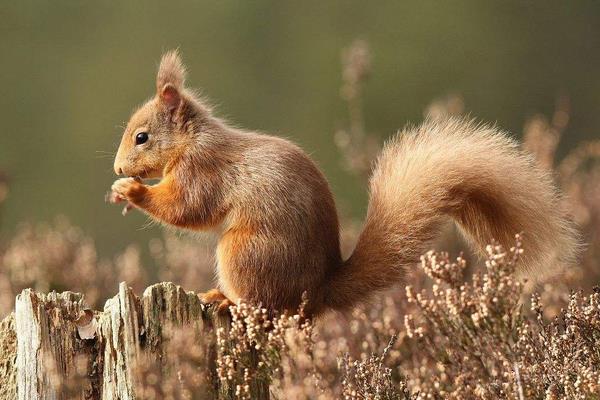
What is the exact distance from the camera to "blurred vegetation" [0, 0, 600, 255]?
665 inches

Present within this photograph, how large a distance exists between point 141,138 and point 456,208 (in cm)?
107

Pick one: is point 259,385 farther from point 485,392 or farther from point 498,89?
point 498,89

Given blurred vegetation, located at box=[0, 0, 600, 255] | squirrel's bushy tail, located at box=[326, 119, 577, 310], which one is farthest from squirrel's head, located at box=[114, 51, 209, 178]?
blurred vegetation, located at box=[0, 0, 600, 255]

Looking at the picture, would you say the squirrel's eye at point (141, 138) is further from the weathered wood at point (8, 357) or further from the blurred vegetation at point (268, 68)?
the blurred vegetation at point (268, 68)

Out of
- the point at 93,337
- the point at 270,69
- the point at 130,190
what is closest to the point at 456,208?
the point at 130,190

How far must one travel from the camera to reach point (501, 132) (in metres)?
3.36

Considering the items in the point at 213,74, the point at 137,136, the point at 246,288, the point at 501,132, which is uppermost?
the point at 213,74

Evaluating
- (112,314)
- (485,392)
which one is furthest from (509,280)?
(112,314)

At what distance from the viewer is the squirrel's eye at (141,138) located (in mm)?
3568

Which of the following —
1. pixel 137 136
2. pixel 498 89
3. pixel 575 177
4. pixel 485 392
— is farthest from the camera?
pixel 498 89

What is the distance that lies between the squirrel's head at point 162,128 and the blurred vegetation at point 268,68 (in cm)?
1124

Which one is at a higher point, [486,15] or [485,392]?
[486,15]

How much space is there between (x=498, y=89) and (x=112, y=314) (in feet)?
52.3

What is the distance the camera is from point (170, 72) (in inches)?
143
